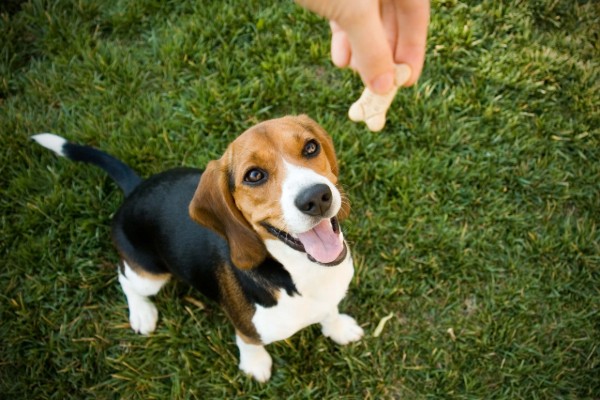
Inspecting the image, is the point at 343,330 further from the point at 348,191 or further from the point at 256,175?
the point at 256,175

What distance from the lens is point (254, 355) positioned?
374 cm

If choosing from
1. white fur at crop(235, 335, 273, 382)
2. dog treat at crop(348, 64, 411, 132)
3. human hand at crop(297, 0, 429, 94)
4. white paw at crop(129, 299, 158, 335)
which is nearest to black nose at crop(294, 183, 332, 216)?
human hand at crop(297, 0, 429, 94)

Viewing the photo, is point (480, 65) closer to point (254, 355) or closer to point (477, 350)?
point (477, 350)

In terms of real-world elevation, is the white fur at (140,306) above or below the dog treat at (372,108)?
below

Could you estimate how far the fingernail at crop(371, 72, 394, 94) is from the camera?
2.03 m

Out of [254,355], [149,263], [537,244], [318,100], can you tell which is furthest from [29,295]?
[537,244]

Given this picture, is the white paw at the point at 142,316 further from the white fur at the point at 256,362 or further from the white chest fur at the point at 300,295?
the white chest fur at the point at 300,295

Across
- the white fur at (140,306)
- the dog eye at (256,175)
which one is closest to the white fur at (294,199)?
the dog eye at (256,175)

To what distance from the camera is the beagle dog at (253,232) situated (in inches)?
105

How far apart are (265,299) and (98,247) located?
196cm

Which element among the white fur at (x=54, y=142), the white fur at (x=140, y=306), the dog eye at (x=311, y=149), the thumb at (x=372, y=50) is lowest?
the white fur at (x=140, y=306)

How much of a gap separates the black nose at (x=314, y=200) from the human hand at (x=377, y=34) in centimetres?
57

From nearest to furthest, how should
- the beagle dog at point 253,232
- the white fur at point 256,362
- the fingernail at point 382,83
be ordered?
1. the fingernail at point 382,83
2. the beagle dog at point 253,232
3. the white fur at point 256,362

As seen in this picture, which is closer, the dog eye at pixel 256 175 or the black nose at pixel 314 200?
the black nose at pixel 314 200
